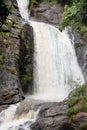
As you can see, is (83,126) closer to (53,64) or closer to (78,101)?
(78,101)

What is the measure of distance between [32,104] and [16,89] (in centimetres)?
272

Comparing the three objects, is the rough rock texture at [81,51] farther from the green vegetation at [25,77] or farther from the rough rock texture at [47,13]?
the rough rock texture at [47,13]

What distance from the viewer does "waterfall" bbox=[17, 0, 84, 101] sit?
68.7 ft

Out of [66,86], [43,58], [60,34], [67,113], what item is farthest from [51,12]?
[67,113]

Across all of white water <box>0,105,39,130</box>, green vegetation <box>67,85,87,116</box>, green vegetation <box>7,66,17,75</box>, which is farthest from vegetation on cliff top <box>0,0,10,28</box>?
green vegetation <box>7,66,17,75</box>

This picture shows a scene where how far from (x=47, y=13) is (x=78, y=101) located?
52.4 ft

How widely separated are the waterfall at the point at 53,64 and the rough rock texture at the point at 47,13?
3.51 meters

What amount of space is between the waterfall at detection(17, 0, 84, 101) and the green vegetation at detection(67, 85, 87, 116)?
6247 millimetres

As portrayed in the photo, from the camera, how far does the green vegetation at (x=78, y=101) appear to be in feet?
39.7

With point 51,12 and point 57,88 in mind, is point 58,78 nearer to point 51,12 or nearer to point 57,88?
point 57,88

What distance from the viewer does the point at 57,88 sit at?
2111cm

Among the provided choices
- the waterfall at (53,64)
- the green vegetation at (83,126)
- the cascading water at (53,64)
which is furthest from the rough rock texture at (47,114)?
the waterfall at (53,64)

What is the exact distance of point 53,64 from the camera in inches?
862

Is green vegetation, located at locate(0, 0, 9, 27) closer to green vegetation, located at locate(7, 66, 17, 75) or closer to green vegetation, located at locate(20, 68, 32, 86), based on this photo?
green vegetation, located at locate(7, 66, 17, 75)
